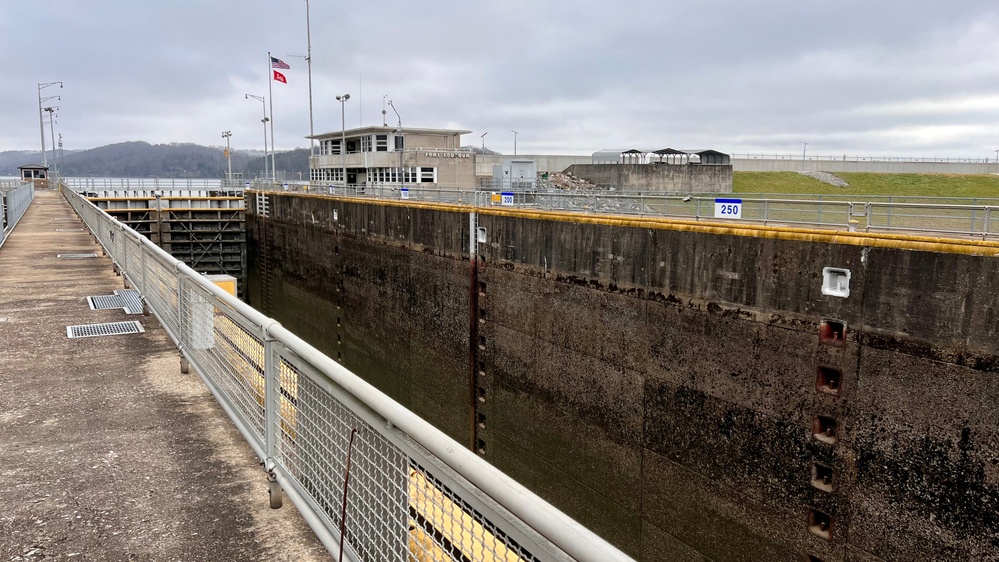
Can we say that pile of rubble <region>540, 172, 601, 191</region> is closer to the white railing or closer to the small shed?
the white railing

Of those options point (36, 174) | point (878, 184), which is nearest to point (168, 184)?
point (36, 174)

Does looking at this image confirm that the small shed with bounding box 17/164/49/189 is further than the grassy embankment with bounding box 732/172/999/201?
Yes

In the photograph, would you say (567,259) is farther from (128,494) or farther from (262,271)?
(262,271)

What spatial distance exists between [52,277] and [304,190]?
25170mm

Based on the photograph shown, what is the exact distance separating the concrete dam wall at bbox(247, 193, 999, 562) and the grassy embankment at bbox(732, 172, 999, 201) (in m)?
34.7

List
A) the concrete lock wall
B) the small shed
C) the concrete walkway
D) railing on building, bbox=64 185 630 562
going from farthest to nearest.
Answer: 1. the small shed
2. the concrete lock wall
3. the concrete walkway
4. railing on building, bbox=64 185 630 562

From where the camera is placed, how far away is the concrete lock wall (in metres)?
49.2

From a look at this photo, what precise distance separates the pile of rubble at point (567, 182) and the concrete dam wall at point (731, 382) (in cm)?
2908

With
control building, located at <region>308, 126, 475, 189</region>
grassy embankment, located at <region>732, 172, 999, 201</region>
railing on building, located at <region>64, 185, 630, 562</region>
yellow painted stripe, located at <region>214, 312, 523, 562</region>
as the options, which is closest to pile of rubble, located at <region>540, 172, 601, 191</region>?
control building, located at <region>308, 126, 475, 189</region>

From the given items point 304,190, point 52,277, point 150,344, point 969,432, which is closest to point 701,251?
point 969,432

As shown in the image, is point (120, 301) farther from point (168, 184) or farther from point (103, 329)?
point (168, 184)

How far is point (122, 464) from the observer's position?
5051 mm

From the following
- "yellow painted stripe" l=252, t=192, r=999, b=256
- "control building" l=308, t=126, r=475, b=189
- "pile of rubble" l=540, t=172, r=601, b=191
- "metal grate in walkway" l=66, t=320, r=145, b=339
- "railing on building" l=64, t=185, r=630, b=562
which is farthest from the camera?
"pile of rubble" l=540, t=172, r=601, b=191

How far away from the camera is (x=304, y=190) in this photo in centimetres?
3853
